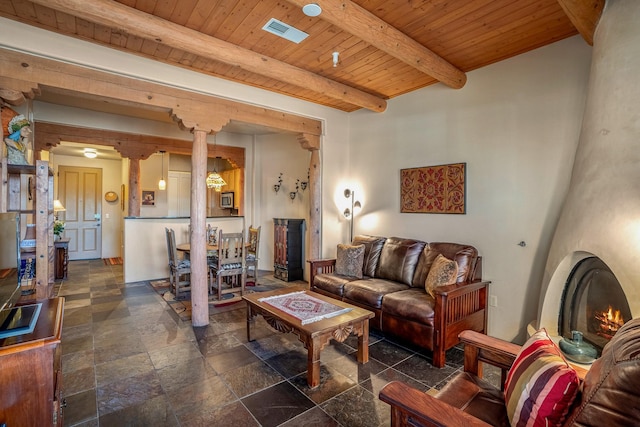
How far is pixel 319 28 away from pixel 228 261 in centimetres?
322

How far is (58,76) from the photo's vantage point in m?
2.85

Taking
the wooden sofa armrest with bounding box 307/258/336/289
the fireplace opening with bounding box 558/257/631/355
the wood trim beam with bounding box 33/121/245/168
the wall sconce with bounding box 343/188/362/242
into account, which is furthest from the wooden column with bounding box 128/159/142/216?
the fireplace opening with bounding box 558/257/631/355

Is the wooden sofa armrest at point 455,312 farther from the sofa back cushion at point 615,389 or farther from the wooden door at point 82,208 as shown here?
the wooden door at point 82,208

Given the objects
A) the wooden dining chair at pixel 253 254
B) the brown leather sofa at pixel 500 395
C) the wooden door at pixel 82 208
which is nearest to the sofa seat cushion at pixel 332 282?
the wooden dining chair at pixel 253 254

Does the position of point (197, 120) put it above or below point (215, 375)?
above

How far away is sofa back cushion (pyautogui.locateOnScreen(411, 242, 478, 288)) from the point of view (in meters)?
3.15

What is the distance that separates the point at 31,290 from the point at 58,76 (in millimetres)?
2126

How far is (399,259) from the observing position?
3.76 meters

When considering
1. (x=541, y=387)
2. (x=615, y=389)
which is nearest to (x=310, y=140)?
(x=541, y=387)

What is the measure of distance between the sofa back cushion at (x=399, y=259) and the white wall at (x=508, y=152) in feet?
1.03

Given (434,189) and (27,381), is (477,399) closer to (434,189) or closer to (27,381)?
(27,381)

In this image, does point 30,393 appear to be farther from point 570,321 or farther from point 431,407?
point 570,321

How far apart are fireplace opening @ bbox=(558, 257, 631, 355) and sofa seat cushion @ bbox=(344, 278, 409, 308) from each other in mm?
1429

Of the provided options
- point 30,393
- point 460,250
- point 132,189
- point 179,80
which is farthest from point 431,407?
point 132,189
